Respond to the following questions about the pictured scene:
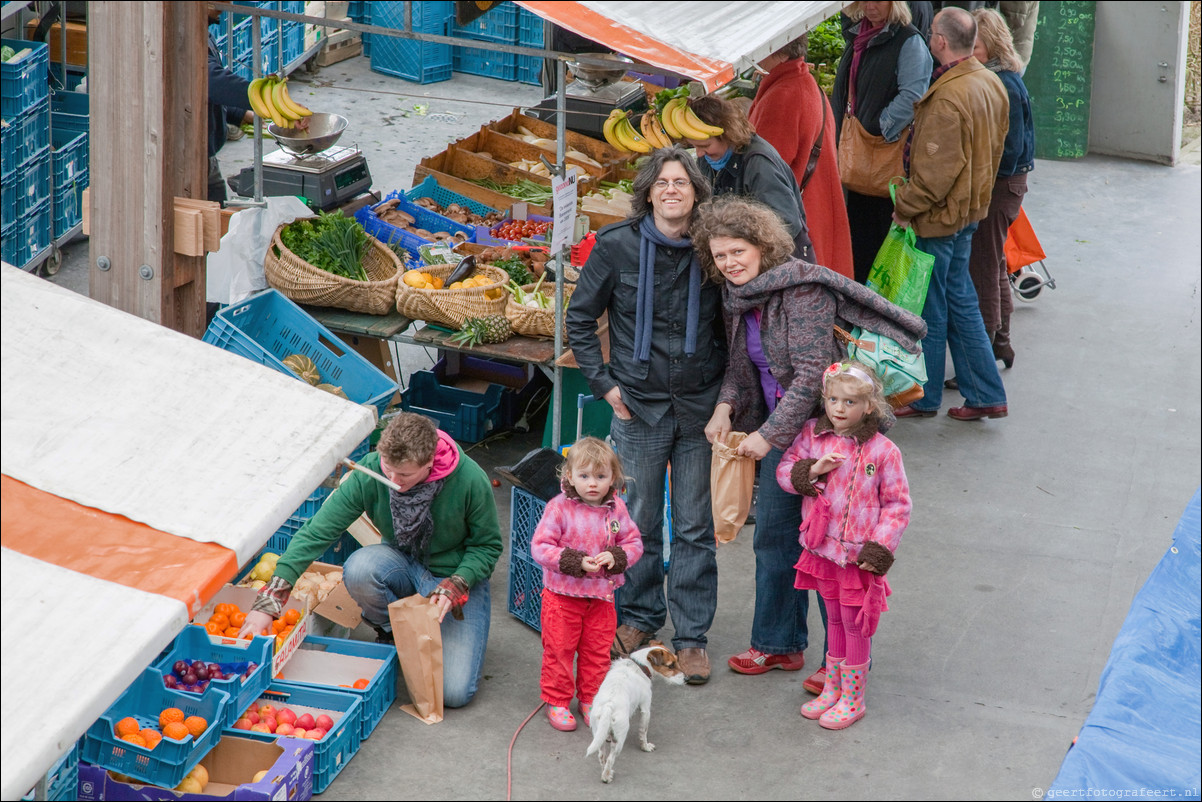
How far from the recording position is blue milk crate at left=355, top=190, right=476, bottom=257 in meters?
6.96

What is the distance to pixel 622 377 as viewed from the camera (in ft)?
15.6

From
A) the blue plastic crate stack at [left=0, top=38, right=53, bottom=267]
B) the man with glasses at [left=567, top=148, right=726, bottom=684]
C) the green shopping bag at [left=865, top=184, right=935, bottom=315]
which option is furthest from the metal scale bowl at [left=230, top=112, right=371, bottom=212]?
the green shopping bag at [left=865, top=184, right=935, bottom=315]

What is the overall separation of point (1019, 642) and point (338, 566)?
9.04 ft

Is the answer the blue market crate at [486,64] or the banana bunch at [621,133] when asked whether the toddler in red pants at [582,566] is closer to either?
the banana bunch at [621,133]

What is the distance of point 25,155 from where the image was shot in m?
7.81

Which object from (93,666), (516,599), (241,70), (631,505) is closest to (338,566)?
(516,599)

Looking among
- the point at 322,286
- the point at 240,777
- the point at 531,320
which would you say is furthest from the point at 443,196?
the point at 240,777

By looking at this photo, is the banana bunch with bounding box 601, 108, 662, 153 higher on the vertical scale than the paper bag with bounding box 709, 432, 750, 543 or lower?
higher

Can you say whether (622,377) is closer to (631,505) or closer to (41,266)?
(631,505)

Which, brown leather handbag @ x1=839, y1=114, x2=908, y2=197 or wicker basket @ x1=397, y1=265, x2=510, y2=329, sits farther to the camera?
brown leather handbag @ x1=839, y1=114, x2=908, y2=197

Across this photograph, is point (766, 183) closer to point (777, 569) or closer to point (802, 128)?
point (802, 128)

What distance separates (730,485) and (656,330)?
2.05 feet

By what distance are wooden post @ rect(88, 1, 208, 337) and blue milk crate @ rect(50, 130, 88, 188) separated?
182 inches

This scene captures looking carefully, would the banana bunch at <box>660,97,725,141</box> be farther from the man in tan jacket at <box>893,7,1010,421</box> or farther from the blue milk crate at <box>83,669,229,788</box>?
the blue milk crate at <box>83,669,229,788</box>
